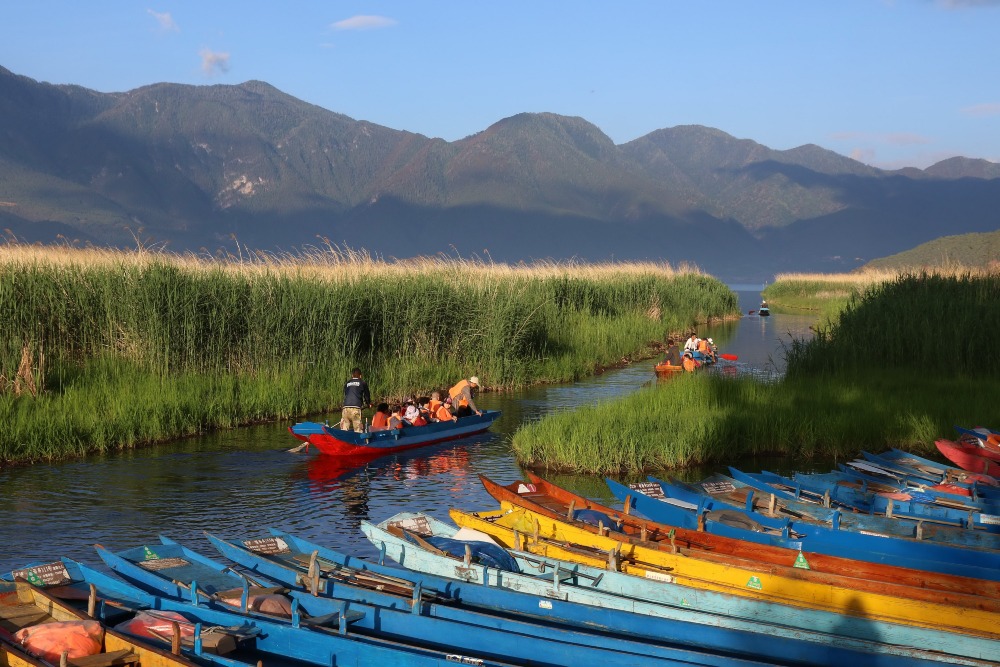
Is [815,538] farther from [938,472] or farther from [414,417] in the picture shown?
[414,417]

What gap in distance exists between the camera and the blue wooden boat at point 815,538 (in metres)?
9.98

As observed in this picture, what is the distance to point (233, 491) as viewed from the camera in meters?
15.4

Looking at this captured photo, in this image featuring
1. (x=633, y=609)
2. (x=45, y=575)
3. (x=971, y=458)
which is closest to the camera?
(x=633, y=609)

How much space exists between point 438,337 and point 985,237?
86798 millimetres

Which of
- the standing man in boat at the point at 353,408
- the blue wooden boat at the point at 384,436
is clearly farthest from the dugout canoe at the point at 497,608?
the standing man in boat at the point at 353,408

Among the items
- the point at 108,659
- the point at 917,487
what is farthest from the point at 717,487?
the point at 108,659

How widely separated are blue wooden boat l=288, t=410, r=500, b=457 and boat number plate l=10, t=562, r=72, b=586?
7709 millimetres

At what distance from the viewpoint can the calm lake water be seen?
42.5 ft

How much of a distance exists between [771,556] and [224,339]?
46.7 feet

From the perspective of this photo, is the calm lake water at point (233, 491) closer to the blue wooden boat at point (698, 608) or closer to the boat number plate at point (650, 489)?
the boat number plate at point (650, 489)

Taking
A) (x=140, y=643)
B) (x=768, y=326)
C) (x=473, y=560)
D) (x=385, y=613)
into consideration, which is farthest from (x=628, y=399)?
(x=768, y=326)

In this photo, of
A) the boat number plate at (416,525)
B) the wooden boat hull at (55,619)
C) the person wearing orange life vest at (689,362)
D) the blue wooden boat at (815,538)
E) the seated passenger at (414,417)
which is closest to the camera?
the wooden boat hull at (55,619)

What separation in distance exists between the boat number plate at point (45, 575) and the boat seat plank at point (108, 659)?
5.87 ft

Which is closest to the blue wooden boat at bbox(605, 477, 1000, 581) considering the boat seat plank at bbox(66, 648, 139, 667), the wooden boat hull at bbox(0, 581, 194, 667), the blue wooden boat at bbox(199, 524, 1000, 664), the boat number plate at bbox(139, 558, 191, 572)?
the blue wooden boat at bbox(199, 524, 1000, 664)
